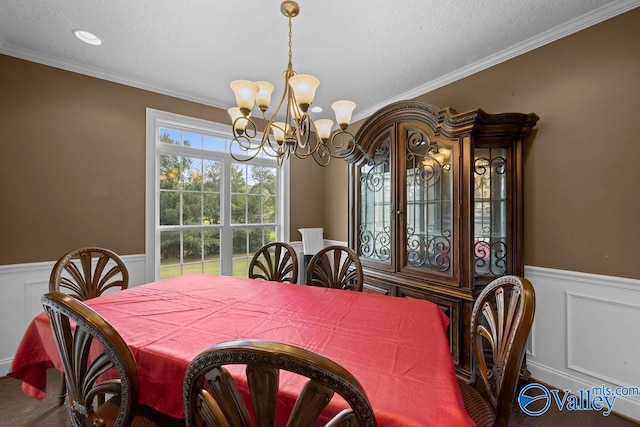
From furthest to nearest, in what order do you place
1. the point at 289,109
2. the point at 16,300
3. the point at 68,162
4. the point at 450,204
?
the point at 68,162 → the point at 16,300 → the point at 450,204 → the point at 289,109

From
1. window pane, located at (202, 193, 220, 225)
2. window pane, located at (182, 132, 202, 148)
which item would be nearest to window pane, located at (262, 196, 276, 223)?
window pane, located at (202, 193, 220, 225)

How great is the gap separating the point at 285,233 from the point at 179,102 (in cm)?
204

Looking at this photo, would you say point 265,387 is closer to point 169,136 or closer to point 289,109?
point 289,109

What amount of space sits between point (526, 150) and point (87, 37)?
3.54 m

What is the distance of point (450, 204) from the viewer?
2197 mm

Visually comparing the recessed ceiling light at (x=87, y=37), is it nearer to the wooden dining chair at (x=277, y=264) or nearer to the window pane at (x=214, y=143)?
the window pane at (x=214, y=143)

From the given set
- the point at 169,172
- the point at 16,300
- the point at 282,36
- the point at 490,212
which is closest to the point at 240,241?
the point at 169,172

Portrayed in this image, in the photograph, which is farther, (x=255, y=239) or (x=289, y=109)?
(x=255, y=239)

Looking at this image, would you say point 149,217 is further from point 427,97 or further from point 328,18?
point 427,97

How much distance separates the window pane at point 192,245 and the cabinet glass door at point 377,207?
1898mm

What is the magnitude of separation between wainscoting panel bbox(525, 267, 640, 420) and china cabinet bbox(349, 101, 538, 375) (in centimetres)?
30

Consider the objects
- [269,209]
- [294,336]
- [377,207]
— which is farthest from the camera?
[269,209]

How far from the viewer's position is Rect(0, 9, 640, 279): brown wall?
1.83 meters

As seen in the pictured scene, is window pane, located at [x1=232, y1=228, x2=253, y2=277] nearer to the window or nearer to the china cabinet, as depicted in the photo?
the window
